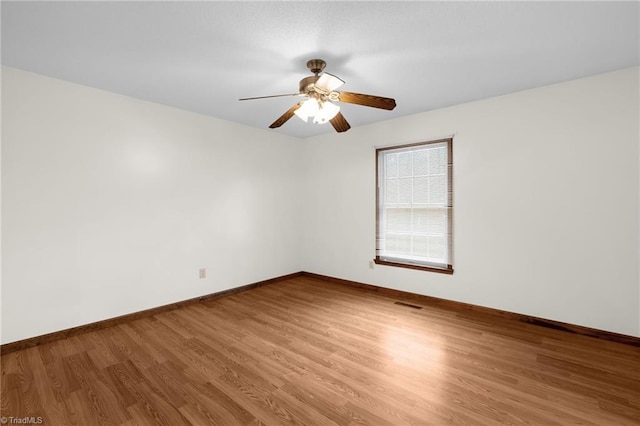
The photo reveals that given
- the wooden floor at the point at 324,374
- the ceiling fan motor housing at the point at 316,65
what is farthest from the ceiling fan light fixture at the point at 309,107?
the wooden floor at the point at 324,374

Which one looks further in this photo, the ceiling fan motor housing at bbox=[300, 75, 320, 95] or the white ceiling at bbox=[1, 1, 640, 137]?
the ceiling fan motor housing at bbox=[300, 75, 320, 95]

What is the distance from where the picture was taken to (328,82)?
2.14m

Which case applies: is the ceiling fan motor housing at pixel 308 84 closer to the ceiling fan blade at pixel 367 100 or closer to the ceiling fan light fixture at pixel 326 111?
the ceiling fan light fixture at pixel 326 111

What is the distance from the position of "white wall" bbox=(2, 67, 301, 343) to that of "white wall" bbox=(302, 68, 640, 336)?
243 centimetres

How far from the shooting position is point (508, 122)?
124 inches

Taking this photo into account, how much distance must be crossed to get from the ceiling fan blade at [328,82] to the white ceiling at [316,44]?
0.86 ft

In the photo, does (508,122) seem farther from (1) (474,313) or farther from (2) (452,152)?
(1) (474,313)

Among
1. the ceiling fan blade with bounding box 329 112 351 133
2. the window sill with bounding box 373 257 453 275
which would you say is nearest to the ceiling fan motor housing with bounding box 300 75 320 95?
the ceiling fan blade with bounding box 329 112 351 133

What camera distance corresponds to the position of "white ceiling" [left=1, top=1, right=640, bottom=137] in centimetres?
177

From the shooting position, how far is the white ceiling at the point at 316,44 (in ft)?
5.82

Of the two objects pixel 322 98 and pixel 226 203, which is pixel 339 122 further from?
pixel 226 203

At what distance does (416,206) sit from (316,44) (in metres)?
2.50

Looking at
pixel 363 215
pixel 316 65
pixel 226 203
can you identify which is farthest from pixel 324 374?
pixel 226 203

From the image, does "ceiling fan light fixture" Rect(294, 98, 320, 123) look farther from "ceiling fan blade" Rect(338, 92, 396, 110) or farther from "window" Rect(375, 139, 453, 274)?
"window" Rect(375, 139, 453, 274)
